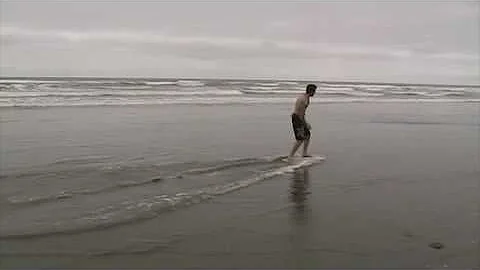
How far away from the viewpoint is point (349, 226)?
21.4 ft

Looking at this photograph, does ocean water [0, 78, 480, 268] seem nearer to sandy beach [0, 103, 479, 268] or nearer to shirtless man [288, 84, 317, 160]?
sandy beach [0, 103, 479, 268]

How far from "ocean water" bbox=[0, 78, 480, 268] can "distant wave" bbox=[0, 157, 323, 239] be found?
0.06ft

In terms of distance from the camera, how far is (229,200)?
301 inches

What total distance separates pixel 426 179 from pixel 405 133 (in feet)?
23.5

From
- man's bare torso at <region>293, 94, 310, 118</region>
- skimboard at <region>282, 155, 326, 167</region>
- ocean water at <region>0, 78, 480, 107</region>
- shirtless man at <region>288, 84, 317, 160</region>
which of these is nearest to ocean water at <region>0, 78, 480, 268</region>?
skimboard at <region>282, 155, 326, 167</region>

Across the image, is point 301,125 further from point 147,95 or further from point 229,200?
point 147,95

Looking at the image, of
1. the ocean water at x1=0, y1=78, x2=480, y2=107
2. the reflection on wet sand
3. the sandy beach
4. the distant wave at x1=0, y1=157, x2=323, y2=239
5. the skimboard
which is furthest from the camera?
the ocean water at x1=0, y1=78, x2=480, y2=107

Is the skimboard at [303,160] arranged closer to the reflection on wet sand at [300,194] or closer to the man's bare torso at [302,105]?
the reflection on wet sand at [300,194]

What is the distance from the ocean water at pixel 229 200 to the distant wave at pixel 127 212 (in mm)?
19

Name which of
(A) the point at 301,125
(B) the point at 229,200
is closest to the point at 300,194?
(B) the point at 229,200

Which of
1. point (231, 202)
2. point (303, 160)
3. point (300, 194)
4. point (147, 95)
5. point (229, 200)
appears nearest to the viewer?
point (231, 202)

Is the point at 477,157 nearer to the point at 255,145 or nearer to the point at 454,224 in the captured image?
the point at 255,145

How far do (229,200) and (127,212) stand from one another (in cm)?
144

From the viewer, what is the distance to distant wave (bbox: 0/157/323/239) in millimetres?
6075
